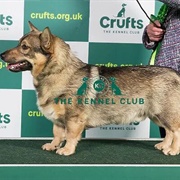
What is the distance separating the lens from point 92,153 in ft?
7.98

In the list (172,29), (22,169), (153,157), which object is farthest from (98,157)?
(172,29)

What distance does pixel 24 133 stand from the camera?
334cm

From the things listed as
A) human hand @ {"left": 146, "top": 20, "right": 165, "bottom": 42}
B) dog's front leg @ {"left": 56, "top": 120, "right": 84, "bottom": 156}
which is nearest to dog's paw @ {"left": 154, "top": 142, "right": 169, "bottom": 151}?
dog's front leg @ {"left": 56, "top": 120, "right": 84, "bottom": 156}

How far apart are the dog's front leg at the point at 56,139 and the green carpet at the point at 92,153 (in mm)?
49

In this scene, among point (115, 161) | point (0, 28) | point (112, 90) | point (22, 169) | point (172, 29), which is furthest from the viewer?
point (0, 28)

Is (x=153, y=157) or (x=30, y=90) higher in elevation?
(x=30, y=90)

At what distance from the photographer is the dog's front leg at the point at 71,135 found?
2.36 meters

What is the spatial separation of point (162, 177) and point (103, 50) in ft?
4.57

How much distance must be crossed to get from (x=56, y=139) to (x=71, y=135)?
0.18 meters

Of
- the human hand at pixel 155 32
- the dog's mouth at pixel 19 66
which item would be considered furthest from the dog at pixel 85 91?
the human hand at pixel 155 32

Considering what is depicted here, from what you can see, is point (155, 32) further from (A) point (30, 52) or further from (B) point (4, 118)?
(B) point (4, 118)

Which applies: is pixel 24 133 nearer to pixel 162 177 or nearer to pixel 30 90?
pixel 30 90

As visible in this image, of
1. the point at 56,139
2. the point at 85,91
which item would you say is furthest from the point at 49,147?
the point at 85,91

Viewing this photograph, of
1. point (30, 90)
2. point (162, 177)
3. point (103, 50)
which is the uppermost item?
point (103, 50)
